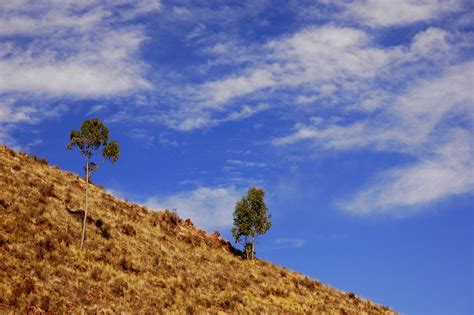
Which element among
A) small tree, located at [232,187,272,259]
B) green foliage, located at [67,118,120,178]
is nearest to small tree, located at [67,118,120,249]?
green foliage, located at [67,118,120,178]

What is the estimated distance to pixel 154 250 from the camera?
38.3 metres

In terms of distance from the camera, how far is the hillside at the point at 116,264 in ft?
81.8

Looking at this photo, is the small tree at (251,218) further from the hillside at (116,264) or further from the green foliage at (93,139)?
the green foliage at (93,139)

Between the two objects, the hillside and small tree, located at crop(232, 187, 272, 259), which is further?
small tree, located at crop(232, 187, 272, 259)

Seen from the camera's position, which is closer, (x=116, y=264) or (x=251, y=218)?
(x=116, y=264)

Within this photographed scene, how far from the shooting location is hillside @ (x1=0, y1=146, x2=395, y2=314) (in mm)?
24922

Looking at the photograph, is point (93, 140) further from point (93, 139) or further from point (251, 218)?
point (251, 218)

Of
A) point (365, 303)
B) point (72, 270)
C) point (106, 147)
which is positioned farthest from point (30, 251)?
point (365, 303)

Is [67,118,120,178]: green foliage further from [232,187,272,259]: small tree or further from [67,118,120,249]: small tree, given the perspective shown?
[232,187,272,259]: small tree

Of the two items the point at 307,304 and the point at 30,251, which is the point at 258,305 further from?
the point at 30,251

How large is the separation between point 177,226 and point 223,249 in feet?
17.7

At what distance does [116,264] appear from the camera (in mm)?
31641

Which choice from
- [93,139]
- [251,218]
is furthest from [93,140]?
[251,218]

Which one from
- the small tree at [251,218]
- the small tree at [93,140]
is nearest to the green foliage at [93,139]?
the small tree at [93,140]
